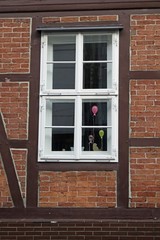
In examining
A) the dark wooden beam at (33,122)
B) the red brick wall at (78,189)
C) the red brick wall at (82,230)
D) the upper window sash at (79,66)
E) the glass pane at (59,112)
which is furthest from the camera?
the glass pane at (59,112)

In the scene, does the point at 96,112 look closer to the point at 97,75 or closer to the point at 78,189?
the point at 97,75

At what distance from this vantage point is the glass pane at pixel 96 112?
23.9 feet

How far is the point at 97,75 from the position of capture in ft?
24.3

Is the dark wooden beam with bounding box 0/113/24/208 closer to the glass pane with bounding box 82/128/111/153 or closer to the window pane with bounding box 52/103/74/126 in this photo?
the window pane with bounding box 52/103/74/126

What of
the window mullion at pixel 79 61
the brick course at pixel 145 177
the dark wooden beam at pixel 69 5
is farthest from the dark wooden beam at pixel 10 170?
the dark wooden beam at pixel 69 5

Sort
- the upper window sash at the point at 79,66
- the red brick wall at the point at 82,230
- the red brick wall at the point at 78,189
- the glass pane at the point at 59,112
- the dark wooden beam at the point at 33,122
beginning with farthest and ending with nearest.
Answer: the glass pane at the point at 59,112 → the upper window sash at the point at 79,66 → the dark wooden beam at the point at 33,122 → the red brick wall at the point at 78,189 → the red brick wall at the point at 82,230

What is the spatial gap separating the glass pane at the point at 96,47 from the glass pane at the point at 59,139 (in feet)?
3.63

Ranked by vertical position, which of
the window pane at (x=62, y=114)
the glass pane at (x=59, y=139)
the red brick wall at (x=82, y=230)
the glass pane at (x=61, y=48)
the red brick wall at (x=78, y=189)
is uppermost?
the glass pane at (x=61, y=48)

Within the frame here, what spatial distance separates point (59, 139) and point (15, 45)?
4.98 feet

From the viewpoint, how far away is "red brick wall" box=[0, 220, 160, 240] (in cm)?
691

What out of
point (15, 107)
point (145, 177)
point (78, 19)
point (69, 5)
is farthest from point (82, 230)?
point (69, 5)

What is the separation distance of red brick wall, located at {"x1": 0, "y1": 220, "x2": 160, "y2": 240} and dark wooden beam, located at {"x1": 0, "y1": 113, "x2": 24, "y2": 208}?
0.34 meters

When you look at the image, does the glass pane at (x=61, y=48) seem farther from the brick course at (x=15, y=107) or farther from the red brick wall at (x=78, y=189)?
the red brick wall at (x=78, y=189)

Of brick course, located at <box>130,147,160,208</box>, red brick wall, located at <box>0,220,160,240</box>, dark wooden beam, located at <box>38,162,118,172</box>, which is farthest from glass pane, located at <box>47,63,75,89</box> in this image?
red brick wall, located at <box>0,220,160,240</box>
